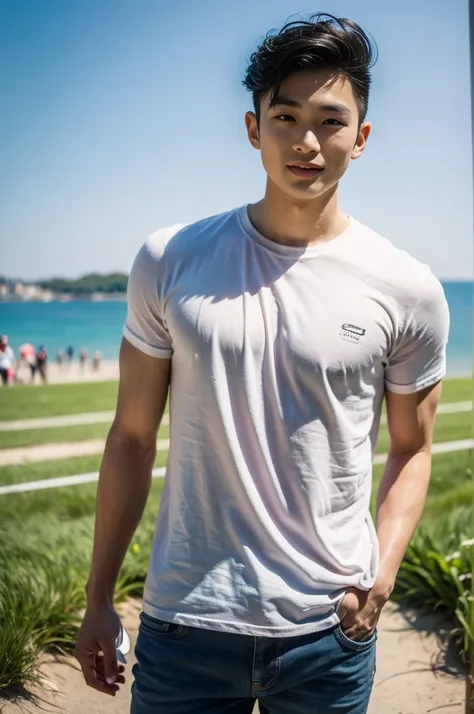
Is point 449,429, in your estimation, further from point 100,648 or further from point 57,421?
point 100,648

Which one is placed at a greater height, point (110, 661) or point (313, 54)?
point (313, 54)

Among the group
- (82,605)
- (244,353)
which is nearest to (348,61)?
(244,353)

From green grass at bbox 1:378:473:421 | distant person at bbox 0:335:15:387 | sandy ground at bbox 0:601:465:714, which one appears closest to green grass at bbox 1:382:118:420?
green grass at bbox 1:378:473:421

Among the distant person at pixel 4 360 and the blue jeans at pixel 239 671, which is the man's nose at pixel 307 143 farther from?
the distant person at pixel 4 360

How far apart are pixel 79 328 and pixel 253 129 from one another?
16.5m

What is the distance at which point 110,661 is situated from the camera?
1331mm

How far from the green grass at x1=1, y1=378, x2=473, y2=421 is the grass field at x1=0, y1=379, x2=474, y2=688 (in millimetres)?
1050

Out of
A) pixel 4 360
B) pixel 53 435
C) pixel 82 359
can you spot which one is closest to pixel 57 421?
pixel 53 435

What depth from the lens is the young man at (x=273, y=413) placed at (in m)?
1.22

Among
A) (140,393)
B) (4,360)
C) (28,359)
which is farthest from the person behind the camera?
(28,359)

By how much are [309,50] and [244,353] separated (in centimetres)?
50

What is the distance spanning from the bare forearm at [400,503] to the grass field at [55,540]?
1.31m

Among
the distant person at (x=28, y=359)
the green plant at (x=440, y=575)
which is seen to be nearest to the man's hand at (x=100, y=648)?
the green plant at (x=440, y=575)

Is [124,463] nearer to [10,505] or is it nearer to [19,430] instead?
[10,505]
